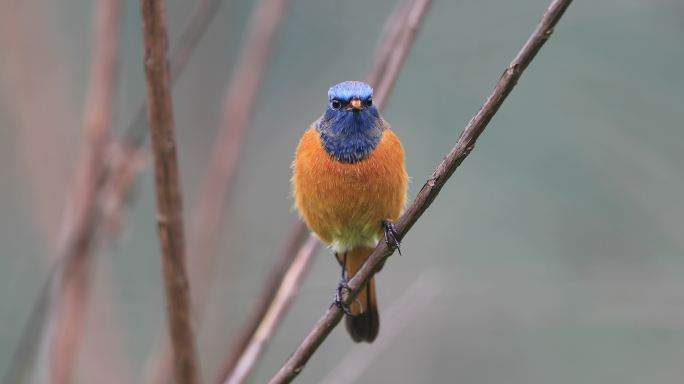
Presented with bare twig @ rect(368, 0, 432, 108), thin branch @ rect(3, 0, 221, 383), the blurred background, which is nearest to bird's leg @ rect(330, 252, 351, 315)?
the blurred background

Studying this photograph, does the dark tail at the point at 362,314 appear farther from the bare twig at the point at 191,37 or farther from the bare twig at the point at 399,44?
the bare twig at the point at 191,37

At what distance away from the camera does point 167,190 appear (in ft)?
7.64

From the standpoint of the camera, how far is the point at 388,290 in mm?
6254

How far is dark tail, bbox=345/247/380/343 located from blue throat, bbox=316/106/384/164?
55 cm

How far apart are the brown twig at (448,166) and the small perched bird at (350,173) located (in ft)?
2.77

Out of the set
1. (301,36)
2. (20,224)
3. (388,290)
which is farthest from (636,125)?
(20,224)

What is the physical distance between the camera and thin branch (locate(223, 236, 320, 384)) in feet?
8.75

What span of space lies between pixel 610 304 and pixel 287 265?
2032mm

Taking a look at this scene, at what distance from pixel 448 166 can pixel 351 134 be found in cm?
141

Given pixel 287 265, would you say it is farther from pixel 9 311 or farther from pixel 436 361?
pixel 9 311

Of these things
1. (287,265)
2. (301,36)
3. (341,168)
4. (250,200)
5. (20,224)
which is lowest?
(287,265)

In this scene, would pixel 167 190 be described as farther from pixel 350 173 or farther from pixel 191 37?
pixel 350 173

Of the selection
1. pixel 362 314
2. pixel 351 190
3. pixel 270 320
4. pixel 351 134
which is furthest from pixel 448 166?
pixel 362 314

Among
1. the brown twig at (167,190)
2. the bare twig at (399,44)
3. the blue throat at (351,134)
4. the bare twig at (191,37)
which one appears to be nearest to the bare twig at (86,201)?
the bare twig at (191,37)
